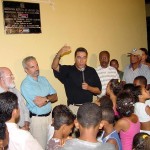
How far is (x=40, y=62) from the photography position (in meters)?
4.21

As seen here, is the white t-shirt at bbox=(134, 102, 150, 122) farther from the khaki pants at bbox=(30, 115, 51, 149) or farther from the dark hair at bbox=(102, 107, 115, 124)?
the khaki pants at bbox=(30, 115, 51, 149)

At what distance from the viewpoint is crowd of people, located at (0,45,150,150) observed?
2049 mm

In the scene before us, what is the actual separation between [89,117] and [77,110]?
154cm

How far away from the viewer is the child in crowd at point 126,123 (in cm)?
288

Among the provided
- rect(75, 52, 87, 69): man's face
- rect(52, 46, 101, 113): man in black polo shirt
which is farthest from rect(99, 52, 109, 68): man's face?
rect(75, 52, 87, 69): man's face

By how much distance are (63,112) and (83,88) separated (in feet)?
4.76

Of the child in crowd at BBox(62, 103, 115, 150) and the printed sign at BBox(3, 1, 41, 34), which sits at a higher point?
the printed sign at BBox(3, 1, 41, 34)

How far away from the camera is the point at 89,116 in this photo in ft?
6.61

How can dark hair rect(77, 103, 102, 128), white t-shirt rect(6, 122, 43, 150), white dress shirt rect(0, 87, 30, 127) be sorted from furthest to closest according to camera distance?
1. white dress shirt rect(0, 87, 30, 127)
2. white t-shirt rect(6, 122, 43, 150)
3. dark hair rect(77, 103, 102, 128)

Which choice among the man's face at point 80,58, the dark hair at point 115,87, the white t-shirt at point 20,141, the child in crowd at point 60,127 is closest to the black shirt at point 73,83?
the man's face at point 80,58

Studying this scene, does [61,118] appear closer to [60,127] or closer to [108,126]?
[60,127]

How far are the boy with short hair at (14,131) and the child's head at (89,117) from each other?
46 cm

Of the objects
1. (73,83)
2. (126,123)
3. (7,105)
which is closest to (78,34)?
(73,83)

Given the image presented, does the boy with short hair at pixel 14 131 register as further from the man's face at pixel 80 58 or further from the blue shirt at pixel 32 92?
the man's face at pixel 80 58
